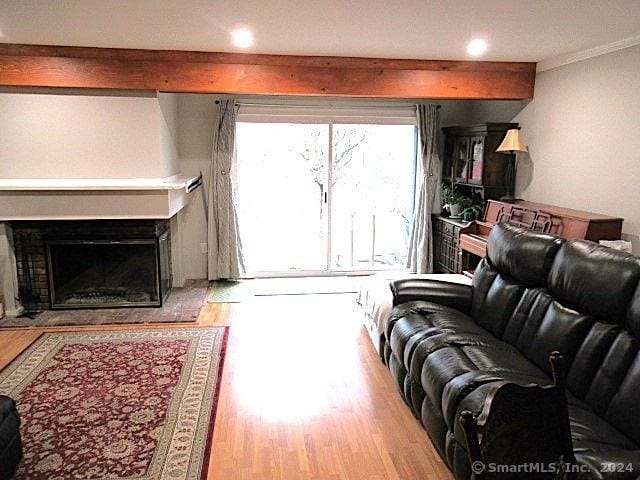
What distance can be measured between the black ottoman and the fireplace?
235cm

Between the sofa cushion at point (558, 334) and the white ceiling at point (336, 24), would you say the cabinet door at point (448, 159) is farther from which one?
the sofa cushion at point (558, 334)

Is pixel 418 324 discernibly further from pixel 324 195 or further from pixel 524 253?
pixel 324 195

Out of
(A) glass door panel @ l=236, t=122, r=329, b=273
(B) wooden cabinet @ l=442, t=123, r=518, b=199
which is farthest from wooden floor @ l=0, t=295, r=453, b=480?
(B) wooden cabinet @ l=442, t=123, r=518, b=199

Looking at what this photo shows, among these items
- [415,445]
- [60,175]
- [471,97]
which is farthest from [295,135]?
[415,445]

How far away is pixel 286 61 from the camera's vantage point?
161 inches

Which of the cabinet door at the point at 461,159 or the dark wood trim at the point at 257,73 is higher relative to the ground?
the dark wood trim at the point at 257,73

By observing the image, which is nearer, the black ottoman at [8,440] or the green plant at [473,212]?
the black ottoman at [8,440]

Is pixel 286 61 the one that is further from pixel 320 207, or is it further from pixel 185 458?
pixel 185 458

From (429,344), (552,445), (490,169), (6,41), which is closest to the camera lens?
(552,445)

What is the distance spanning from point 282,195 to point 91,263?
2.20 metres

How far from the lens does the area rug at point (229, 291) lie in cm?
491

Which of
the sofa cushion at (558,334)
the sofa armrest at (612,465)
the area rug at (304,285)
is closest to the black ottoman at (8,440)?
the sofa armrest at (612,465)

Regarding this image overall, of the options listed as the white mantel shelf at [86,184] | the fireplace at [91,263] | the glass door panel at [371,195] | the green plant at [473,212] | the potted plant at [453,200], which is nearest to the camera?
the white mantel shelf at [86,184]

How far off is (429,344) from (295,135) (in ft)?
12.0
